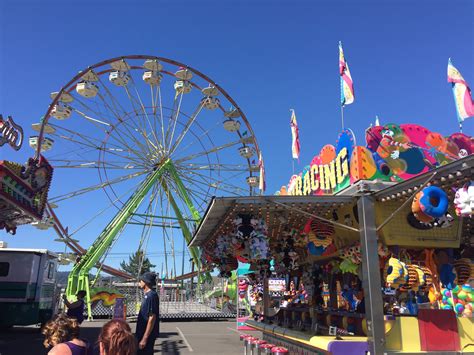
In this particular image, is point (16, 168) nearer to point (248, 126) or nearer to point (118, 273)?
point (248, 126)

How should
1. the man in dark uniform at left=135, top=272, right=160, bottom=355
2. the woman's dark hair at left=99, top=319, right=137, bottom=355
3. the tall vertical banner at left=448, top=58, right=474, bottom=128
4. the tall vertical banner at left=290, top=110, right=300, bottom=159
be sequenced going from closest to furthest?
1. the woman's dark hair at left=99, top=319, right=137, bottom=355
2. the man in dark uniform at left=135, top=272, right=160, bottom=355
3. the tall vertical banner at left=448, top=58, right=474, bottom=128
4. the tall vertical banner at left=290, top=110, right=300, bottom=159

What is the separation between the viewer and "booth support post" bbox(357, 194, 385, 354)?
5.30m

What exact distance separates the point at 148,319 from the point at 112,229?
49.5 ft

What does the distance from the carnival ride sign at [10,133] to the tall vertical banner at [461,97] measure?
8.74m

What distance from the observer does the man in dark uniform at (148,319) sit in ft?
13.5

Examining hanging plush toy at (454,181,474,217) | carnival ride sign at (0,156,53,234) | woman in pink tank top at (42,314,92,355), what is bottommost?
woman in pink tank top at (42,314,92,355)

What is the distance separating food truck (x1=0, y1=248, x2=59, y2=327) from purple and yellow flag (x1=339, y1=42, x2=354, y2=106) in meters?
9.72

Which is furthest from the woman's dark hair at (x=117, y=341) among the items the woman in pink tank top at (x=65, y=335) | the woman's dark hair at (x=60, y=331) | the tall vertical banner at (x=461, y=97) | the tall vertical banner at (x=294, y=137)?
the tall vertical banner at (x=294, y=137)

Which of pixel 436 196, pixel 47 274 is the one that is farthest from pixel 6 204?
pixel 436 196

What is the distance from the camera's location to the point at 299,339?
21.1 ft

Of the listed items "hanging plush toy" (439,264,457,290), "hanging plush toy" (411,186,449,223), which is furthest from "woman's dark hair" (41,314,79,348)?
"hanging plush toy" (439,264,457,290)

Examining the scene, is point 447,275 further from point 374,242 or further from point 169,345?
point 169,345

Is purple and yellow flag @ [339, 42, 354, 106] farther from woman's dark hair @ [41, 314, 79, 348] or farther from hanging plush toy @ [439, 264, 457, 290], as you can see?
woman's dark hair @ [41, 314, 79, 348]

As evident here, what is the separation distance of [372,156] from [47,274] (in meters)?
10.8
